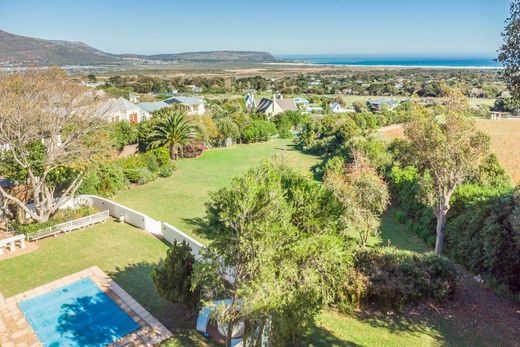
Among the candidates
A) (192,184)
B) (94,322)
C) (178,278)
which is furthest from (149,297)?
(192,184)

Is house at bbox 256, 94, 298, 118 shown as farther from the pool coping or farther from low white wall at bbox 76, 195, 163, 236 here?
the pool coping

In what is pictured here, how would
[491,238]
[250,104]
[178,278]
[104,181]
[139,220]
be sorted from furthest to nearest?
[250,104] < [104,181] < [139,220] < [491,238] < [178,278]

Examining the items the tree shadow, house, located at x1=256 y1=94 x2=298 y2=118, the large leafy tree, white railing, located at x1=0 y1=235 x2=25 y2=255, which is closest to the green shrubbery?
white railing, located at x1=0 y1=235 x2=25 y2=255

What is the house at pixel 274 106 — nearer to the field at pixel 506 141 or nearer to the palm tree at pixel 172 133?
the field at pixel 506 141

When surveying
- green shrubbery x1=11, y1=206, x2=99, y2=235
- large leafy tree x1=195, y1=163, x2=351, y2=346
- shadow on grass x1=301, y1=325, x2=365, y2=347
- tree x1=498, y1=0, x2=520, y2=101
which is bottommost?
shadow on grass x1=301, y1=325, x2=365, y2=347

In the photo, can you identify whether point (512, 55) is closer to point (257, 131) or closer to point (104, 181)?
point (104, 181)

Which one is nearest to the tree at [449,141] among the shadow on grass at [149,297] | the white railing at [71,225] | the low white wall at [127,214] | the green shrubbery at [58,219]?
the shadow on grass at [149,297]
